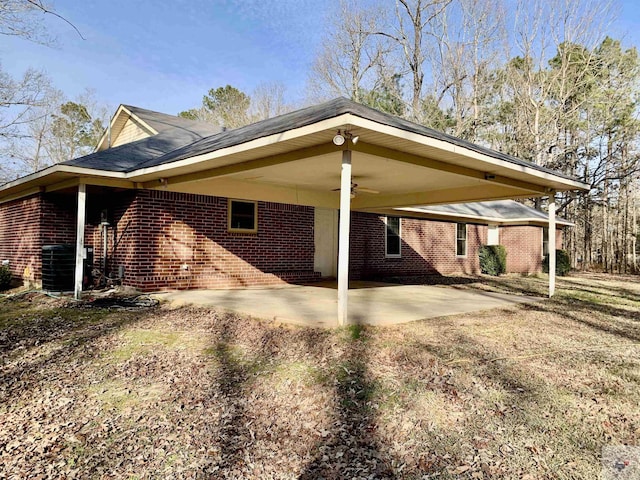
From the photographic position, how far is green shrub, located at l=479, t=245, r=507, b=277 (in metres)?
17.3

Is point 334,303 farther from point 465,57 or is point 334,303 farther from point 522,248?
point 465,57

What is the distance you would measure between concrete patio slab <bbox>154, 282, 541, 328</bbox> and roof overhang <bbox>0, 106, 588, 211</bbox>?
218 centimetres

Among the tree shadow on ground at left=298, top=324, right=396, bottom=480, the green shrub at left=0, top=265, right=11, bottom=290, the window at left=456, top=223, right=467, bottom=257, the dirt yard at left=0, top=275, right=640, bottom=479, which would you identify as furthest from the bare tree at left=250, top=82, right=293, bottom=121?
the tree shadow on ground at left=298, top=324, right=396, bottom=480

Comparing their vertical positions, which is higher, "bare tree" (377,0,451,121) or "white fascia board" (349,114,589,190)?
"bare tree" (377,0,451,121)

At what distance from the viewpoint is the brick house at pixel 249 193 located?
582 centimetres

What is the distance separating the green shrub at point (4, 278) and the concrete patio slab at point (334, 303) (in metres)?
5.24

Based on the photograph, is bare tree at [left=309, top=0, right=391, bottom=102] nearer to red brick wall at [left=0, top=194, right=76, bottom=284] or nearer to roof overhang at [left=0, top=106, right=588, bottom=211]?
roof overhang at [left=0, top=106, right=588, bottom=211]

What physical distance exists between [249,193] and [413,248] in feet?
25.9

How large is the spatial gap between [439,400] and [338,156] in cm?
389

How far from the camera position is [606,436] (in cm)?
295

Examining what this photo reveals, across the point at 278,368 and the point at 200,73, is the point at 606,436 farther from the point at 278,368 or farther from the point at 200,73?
the point at 200,73

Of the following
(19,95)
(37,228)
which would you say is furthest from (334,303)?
(19,95)

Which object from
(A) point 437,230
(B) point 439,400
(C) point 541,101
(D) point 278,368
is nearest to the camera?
(B) point 439,400

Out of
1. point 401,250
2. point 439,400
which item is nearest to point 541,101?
point 401,250
